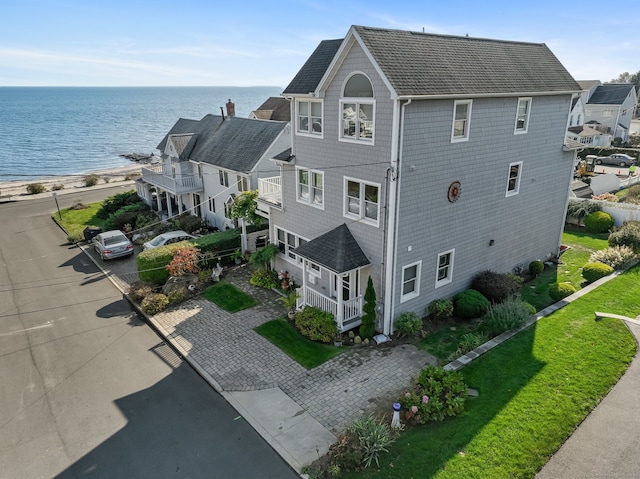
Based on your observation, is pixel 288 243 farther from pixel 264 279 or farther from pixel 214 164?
pixel 214 164

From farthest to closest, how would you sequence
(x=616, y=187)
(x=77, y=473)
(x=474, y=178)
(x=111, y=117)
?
1. (x=111, y=117)
2. (x=616, y=187)
3. (x=474, y=178)
4. (x=77, y=473)

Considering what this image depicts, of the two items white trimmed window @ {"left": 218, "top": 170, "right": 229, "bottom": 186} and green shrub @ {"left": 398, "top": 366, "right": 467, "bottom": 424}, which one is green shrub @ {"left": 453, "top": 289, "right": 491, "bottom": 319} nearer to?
green shrub @ {"left": 398, "top": 366, "right": 467, "bottom": 424}

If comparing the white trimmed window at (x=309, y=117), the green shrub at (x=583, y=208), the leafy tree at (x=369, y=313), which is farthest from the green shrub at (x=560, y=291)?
the green shrub at (x=583, y=208)

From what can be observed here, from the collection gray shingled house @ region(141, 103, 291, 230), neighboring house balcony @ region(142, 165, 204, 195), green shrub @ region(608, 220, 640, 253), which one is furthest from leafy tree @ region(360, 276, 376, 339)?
neighboring house balcony @ region(142, 165, 204, 195)

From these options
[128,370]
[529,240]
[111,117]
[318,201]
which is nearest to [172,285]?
[128,370]

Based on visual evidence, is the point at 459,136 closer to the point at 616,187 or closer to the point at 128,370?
the point at 128,370

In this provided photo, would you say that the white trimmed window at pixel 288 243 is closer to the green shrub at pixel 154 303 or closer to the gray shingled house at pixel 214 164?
the gray shingled house at pixel 214 164
